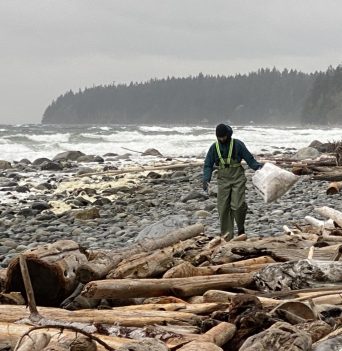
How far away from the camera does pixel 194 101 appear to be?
5610 inches

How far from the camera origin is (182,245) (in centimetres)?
551

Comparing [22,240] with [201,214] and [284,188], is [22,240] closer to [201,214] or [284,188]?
[201,214]

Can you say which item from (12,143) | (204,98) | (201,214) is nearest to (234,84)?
(204,98)

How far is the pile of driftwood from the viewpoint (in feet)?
10.7

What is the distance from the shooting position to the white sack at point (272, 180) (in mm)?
9305

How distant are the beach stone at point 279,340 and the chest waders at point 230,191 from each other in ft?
16.6

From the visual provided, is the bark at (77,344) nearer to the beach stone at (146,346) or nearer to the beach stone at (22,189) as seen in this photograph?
the beach stone at (146,346)

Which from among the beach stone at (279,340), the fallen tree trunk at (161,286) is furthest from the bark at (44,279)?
the beach stone at (279,340)

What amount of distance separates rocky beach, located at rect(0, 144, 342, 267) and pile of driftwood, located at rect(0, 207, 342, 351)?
3.46 metres

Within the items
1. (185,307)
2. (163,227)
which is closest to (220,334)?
(185,307)

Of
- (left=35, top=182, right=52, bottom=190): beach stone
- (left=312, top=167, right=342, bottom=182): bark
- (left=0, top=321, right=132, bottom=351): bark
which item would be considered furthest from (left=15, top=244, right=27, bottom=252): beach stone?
(left=35, top=182, right=52, bottom=190): beach stone

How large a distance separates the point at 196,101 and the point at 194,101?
0.45 m

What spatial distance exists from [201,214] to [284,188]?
2.02 m

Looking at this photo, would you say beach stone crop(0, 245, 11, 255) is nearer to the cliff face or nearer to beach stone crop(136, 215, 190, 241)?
beach stone crop(136, 215, 190, 241)
